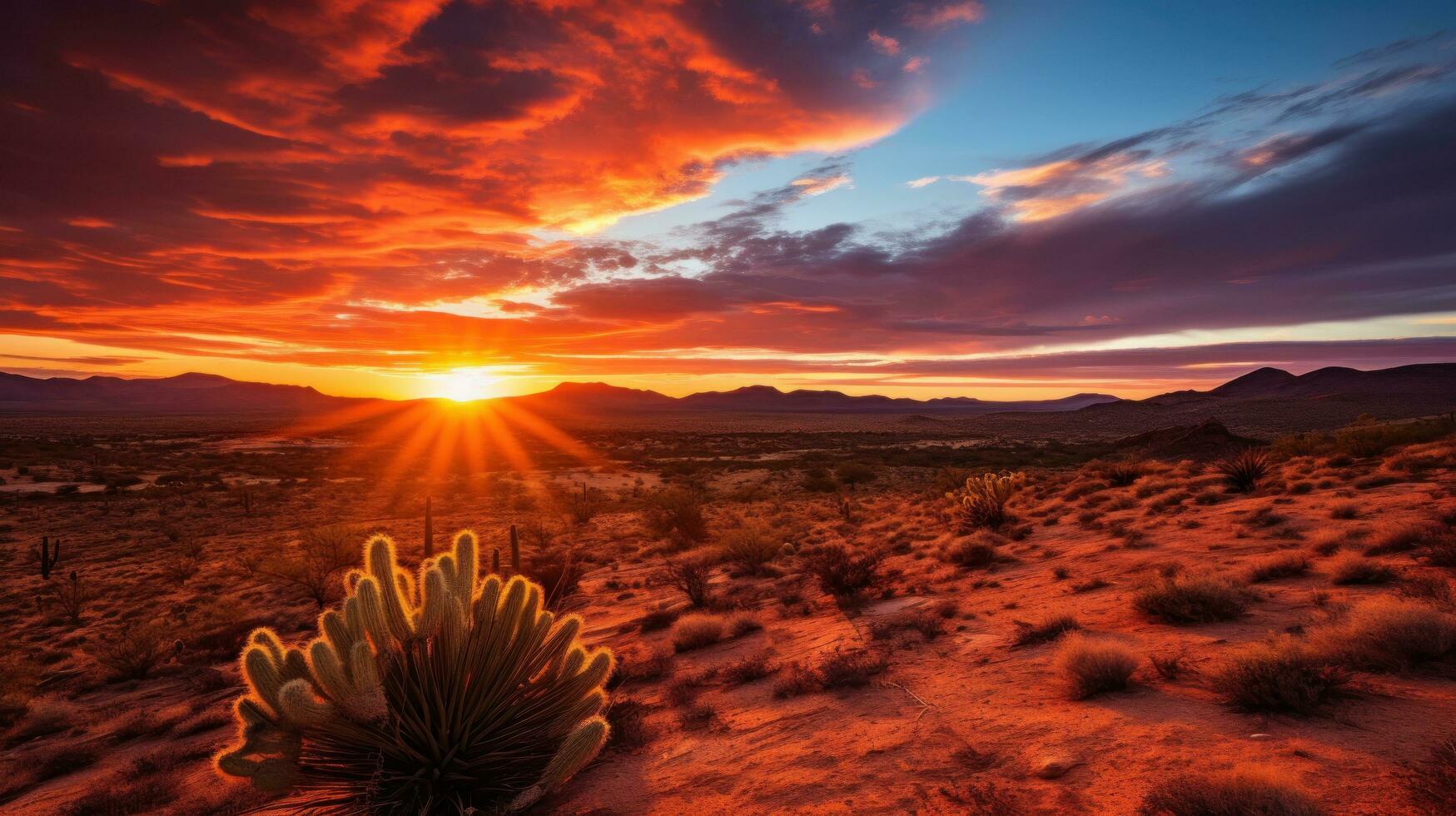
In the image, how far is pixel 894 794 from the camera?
4348 mm

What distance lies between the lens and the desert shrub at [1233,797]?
10.7 ft

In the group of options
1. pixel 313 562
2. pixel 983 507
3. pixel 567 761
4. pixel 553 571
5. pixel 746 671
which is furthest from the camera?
pixel 313 562

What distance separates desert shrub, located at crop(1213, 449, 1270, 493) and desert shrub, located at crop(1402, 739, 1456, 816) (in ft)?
43.2

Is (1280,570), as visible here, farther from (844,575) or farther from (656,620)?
(656,620)

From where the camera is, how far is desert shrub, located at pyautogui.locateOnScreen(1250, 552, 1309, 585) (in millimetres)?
7582

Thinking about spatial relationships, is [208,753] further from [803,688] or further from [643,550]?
[643,550]

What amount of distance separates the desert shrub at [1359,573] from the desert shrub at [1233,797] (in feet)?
16.3

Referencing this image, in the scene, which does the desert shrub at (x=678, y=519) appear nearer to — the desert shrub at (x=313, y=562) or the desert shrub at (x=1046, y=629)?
the desert shrub at (x=313, y=562)

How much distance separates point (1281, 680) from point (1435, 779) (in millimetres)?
1160

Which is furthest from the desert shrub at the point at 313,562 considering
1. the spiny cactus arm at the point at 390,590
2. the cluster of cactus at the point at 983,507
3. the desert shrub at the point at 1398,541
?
the desert shrub at the point at 1398,541

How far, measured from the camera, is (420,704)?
4.72 m

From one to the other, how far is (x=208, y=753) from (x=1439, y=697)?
37.8 feet

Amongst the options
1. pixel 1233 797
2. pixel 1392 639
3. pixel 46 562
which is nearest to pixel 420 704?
pixel 1233 797

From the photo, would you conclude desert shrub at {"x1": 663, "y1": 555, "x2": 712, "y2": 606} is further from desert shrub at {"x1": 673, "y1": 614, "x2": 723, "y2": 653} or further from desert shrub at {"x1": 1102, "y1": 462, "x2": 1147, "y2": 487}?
desert shrub at {"x1": 1102, "y1": 462, "x2": 1147, "y2": 487}
